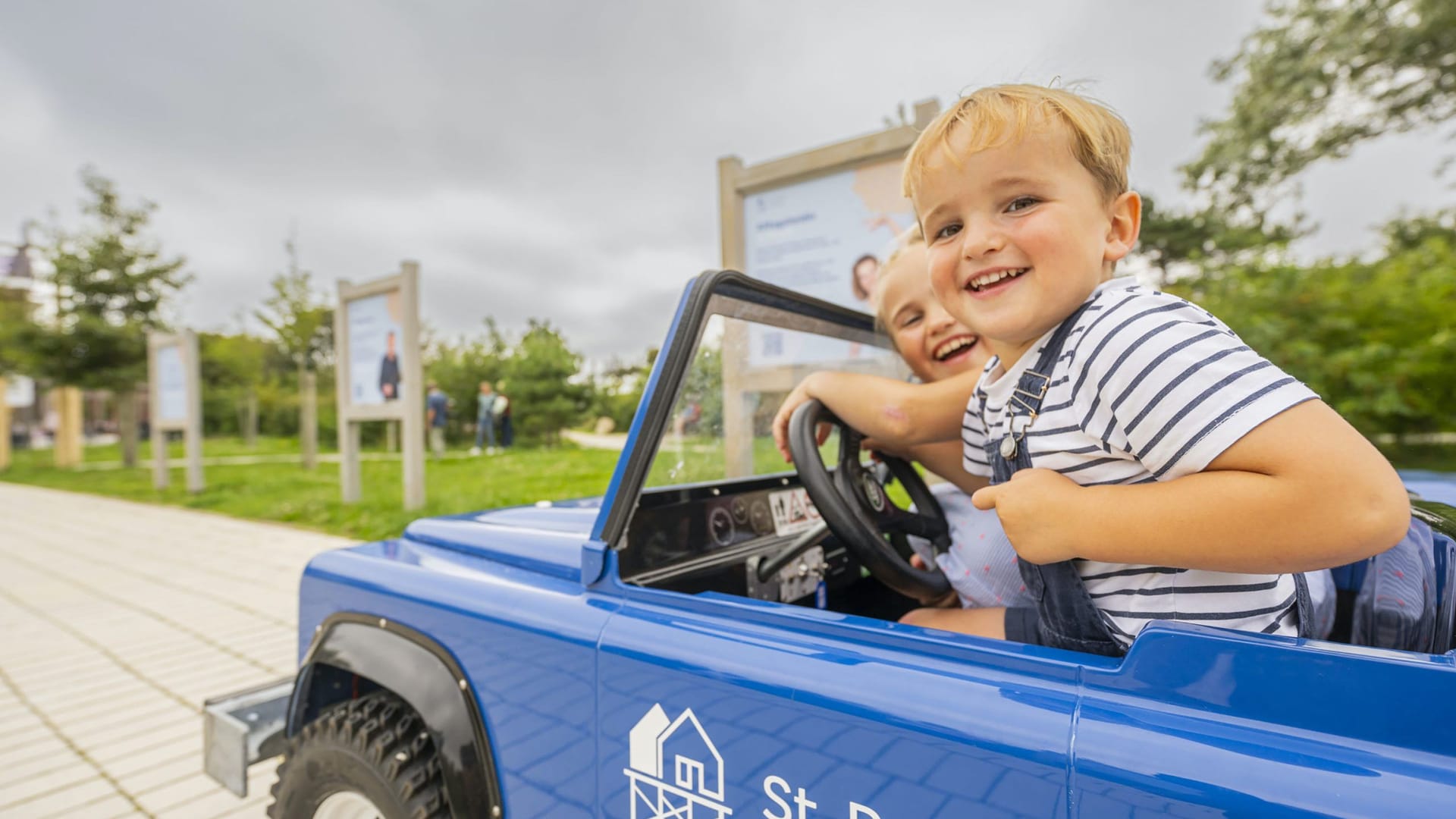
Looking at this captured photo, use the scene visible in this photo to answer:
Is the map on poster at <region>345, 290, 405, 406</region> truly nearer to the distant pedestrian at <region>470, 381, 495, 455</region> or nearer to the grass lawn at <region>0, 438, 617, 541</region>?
the grass lawn at <region>0, 438, 617, 541</region>

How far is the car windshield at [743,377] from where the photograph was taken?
1.40 meters

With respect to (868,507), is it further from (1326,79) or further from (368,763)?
(1326,79)

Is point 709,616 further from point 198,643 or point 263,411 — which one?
point 263,411

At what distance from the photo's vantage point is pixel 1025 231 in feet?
3.04

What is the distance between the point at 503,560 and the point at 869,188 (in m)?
3.07

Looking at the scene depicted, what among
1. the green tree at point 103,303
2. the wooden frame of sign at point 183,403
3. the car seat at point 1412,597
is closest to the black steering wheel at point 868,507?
the car seat at point 1412,597

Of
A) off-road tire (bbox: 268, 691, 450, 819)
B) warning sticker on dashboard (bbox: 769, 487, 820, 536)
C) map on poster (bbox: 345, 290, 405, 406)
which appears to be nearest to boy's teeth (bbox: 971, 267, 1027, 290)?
warning sticker on dashboard (bbox: 769, 487, 820, 536)

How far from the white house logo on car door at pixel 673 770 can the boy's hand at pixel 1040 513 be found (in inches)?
18.5

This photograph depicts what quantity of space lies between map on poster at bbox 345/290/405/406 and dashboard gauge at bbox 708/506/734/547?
22.5ft

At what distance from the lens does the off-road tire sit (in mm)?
1340

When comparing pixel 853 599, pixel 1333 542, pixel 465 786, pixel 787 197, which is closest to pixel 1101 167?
pixel 1333 542

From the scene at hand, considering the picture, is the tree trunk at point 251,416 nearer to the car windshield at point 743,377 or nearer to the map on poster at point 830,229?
the map on poster at point 830,229

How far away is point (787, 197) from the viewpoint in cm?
418

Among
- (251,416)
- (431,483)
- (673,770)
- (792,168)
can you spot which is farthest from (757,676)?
(251,416)
